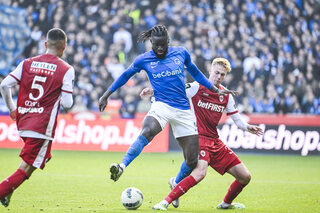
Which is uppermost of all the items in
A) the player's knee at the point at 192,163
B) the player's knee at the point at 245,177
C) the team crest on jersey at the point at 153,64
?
the team crest on jersey at the point at 153,64

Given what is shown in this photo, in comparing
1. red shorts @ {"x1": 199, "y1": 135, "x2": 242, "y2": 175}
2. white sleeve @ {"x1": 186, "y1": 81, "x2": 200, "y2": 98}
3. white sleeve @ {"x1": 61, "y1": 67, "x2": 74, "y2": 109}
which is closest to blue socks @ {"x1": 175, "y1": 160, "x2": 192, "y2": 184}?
red shorts @ {"x1": 199, "y1": 135, "x2": 242, "y2": 175}

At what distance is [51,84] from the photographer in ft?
20.4

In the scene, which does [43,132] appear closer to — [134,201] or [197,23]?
[134,201]

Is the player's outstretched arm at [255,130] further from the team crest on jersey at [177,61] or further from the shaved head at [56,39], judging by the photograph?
the shaved head at [56,39]

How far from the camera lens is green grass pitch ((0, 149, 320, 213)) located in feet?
25.2

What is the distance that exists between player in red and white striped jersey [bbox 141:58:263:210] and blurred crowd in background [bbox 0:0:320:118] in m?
10.5

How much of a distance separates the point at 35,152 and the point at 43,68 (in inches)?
37.6

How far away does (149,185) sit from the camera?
33.9ft

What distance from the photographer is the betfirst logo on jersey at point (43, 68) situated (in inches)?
245

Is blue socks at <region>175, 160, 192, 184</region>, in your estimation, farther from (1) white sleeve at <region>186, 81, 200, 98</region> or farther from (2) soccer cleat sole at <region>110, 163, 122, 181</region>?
(2) soccer cleat sole at <region>110, 163, 122, 181</region>

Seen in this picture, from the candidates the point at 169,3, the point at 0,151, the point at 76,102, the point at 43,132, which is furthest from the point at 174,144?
the point at 43,132

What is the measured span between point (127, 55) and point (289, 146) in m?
6.94

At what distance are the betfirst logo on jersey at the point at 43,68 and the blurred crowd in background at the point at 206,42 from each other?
39.7 ft

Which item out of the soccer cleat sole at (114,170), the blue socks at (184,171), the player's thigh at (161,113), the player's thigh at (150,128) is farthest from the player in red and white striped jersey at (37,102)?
the blue socks at (184,171)
